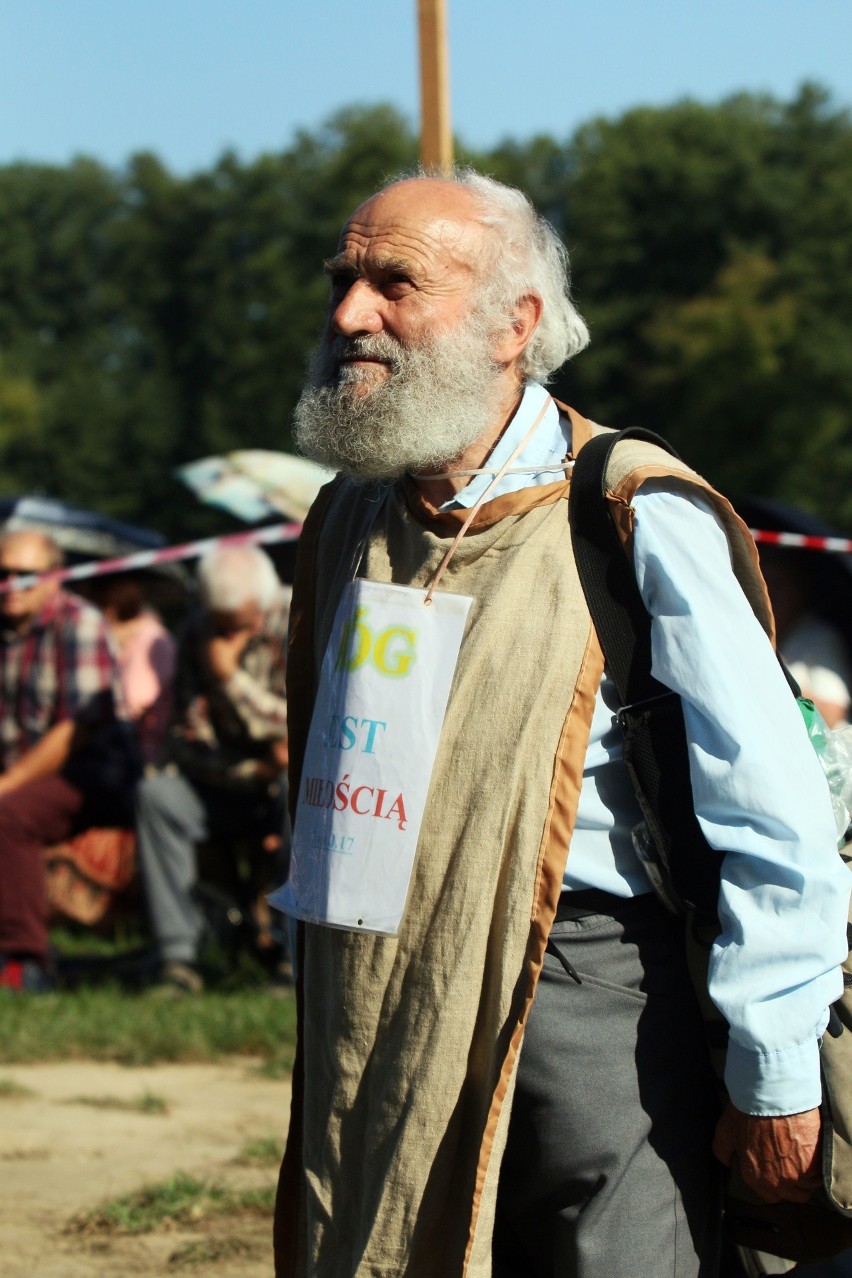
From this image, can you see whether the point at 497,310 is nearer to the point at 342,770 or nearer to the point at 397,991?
the point at 342,770

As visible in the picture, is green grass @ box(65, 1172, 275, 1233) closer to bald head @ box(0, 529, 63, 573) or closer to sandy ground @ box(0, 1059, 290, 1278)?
sandy ground @ box(0, 1059, 290, 1278)

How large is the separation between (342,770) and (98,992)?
426 centimetres

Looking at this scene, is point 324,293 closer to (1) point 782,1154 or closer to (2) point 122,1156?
(2) point 122,1156

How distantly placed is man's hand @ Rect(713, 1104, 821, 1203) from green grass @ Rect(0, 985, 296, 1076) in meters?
3.30

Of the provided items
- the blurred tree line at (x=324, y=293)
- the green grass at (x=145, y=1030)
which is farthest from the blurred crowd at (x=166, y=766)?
the blurred tree line at (x=324, y=293)

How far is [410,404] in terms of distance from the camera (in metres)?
2.44

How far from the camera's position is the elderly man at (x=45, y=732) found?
6516 mm

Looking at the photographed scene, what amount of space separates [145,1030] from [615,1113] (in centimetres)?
370

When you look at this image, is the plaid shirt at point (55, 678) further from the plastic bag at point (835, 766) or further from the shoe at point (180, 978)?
the plastic bag at point (835, 766)

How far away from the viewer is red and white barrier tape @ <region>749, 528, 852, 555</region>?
6012 mm

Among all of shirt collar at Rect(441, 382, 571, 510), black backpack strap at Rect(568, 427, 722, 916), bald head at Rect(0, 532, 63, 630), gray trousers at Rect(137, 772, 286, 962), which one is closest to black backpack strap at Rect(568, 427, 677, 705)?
black backpack strap at Rect(568, 427, 722, 916)

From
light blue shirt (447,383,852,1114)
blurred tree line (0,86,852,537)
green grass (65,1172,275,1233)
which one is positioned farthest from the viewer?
blurred tree line (0,86,852,537)


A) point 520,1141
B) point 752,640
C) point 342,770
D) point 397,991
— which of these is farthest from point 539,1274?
point 752,640

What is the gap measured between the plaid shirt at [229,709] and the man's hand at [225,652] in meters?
0.02
